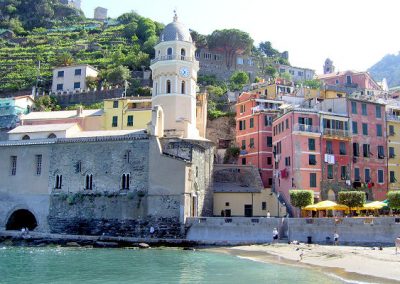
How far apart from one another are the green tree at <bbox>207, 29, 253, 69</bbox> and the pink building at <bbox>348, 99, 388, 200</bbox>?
44291 mm

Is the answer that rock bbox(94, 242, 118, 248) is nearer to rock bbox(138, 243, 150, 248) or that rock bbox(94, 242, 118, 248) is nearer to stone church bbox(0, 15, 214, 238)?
rock bbox(138, 243, 150, 248)

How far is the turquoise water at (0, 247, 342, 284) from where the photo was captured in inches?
1001

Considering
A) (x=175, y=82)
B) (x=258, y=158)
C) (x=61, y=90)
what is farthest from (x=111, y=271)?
(x=61, y=90)

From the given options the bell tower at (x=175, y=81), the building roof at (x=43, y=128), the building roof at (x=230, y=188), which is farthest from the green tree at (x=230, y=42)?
the building roof at (x=230, y=188)

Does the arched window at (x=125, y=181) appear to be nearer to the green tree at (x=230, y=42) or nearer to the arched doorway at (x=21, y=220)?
the arched doorway at (x=21, y=220)

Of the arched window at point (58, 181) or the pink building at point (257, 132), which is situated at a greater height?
the pink building at point (257, 132)

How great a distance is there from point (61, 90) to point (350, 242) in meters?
53.2

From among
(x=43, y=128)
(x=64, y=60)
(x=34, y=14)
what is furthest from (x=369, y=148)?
(x=34, y=14)

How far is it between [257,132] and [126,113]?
48.4 ft

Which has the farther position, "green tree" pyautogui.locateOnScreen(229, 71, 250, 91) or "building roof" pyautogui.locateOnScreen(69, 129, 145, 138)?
"green tree" pyautogui.locateOnScreen(229, 71, 250, 91)

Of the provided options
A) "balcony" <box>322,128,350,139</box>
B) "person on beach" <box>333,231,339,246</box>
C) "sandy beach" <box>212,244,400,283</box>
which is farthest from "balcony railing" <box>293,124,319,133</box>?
"sandy beach" <box>212,244,400,283</box>

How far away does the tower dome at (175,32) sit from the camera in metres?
49.9

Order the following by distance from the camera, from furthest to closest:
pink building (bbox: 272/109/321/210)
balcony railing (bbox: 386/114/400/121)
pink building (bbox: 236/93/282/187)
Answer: pink building (bbox: 236/93/282/187)
balcony railing (bbox: 386/114/400/121)
pink building (bbox: 272/109/321/210)

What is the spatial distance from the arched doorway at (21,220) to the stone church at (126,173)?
0.32 ft
